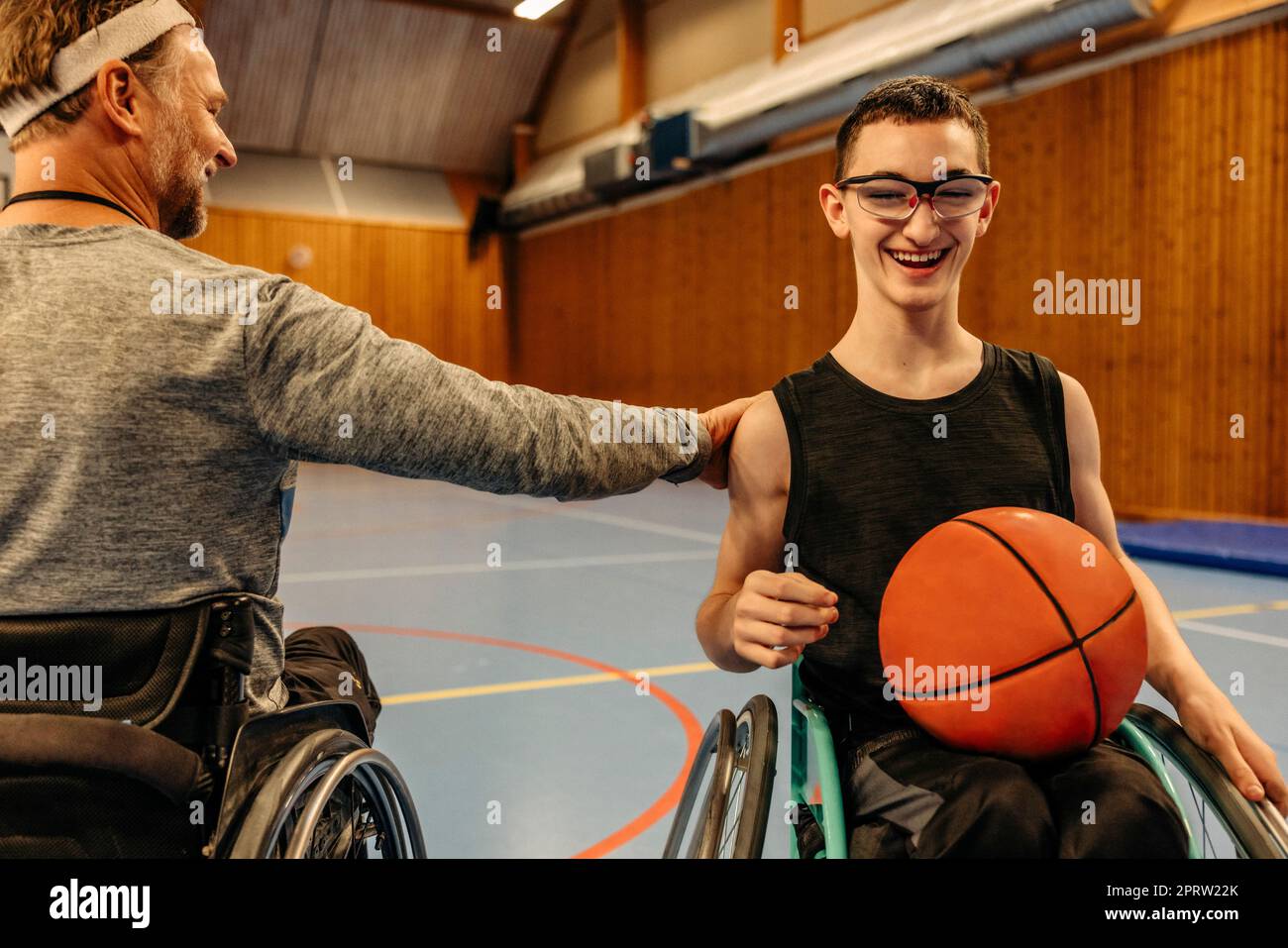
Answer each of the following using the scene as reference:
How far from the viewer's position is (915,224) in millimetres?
1577

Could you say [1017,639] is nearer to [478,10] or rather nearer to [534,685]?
[534,685]

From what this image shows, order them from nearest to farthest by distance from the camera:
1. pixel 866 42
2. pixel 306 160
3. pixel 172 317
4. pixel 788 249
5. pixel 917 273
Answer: pixel 172 317
pixel 917 273
pixel 866 42
pixel 788 249
pixel 306 160

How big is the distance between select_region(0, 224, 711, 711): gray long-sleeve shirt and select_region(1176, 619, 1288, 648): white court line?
13.9ft

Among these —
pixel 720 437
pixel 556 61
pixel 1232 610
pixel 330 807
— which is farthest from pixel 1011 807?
pixel 556 61

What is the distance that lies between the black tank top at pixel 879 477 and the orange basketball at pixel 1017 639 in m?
0.18

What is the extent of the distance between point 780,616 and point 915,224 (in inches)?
26.2

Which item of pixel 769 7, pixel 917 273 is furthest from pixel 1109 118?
pixel 917 273

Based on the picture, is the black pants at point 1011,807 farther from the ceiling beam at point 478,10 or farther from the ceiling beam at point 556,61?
the ceiling beam at point 556,61

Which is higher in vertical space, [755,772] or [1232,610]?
[755,772]

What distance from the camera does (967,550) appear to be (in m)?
1.33

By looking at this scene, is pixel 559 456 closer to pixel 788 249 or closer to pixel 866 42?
pixel 866 42

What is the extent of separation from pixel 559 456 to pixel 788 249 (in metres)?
10.8

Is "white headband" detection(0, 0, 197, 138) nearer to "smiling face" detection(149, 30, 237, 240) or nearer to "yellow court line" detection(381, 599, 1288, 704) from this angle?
"smiling face" detection(149, 30, 237, 240)

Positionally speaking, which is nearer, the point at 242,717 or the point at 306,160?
the point at 242,717
